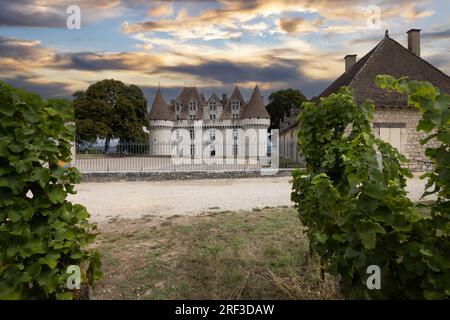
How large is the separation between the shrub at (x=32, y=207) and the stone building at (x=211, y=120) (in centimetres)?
3380

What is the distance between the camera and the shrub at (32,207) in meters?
2.26

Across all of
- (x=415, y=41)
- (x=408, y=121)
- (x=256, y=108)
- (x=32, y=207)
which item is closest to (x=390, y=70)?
(x=415, y=41)

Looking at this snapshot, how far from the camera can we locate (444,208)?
2.06 m

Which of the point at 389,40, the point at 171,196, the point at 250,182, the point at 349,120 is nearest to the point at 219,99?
the point at 389,40

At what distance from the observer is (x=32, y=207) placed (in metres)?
2.36

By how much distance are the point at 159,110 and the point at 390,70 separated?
29284 mm

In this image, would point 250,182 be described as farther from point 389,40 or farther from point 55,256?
point 389,40

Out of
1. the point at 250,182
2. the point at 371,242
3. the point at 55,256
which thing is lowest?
the point at 250,182

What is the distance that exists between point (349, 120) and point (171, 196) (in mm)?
8831

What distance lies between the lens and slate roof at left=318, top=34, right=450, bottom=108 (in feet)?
66.3

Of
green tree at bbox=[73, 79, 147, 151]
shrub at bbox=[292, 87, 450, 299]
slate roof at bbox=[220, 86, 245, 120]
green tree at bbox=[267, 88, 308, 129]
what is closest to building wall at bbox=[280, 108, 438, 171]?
shrub at bbox=[292, 87, 450, 299]

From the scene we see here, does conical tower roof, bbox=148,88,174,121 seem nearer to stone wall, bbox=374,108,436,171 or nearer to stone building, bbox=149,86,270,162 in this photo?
stone building, bbox=149,86,270,162

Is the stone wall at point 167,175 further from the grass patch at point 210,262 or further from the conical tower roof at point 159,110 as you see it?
the conical tower roof at point 159,110
